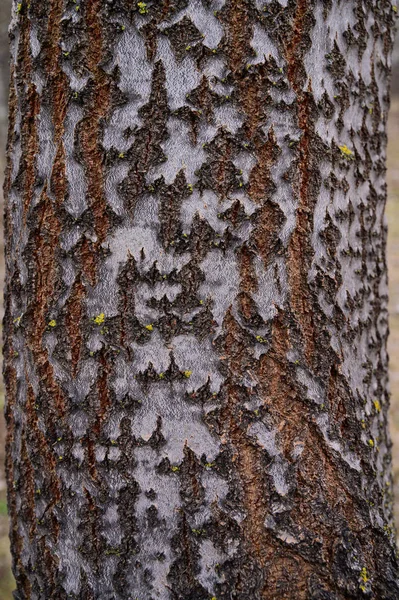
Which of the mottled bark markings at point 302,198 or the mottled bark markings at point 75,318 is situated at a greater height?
the mottled bark markings at point 302,198

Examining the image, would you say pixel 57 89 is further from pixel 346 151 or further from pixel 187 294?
pixel 346 151

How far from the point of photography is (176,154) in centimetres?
131

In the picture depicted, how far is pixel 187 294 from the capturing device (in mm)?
1337

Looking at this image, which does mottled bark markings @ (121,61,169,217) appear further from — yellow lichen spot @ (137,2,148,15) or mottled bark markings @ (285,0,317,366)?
mottled bark markings @ (285,0,317,366)

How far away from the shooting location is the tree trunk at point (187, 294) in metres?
1.30

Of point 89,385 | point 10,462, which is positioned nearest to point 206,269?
point 89,385

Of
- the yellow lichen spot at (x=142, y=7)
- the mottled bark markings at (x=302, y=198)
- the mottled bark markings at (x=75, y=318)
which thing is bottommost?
the mottled bark markings at (x=75, y=318)

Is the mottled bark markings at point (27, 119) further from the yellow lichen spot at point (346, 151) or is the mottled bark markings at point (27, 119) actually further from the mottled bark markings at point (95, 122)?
the yellow lichen spot at point (346, 151)

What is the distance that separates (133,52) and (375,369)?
121 centimetres

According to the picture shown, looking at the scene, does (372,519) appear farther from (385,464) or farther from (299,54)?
(299,54)

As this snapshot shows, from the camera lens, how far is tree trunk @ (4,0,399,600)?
1298 mm

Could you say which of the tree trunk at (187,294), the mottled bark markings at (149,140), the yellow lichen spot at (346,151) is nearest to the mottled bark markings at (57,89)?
the tree trunk at (187,294)

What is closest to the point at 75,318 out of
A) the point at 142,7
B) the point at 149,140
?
the point at 149,140

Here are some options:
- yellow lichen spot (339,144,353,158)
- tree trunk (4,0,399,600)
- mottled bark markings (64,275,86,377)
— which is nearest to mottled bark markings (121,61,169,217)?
tree trunk (4,0,399,600)
